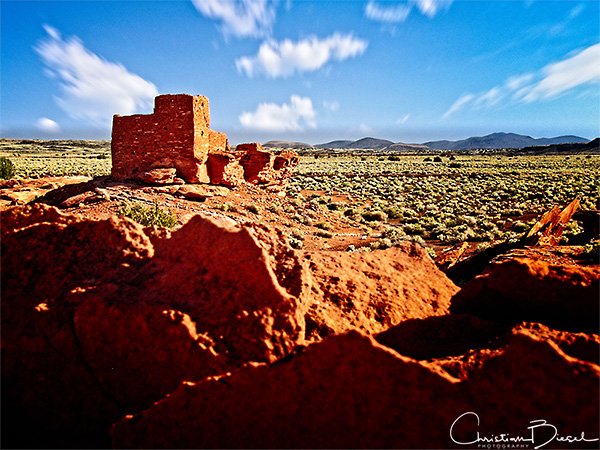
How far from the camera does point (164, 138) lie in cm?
1862

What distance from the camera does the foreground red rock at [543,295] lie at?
3.82 metres

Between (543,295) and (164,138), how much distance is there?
18.4 m

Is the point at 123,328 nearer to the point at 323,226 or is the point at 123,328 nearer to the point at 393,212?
the point at 323,226

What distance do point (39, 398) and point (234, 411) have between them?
73.3 inches

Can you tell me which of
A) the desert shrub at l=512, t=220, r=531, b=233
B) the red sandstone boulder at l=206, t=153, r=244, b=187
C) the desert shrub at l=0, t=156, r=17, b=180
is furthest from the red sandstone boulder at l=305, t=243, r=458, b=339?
the desert shrub at l=0, t=156, r=17, b=180

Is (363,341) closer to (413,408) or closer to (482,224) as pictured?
(413,408)

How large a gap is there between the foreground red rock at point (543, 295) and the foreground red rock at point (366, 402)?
1.65 m

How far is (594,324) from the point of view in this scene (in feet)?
12.4

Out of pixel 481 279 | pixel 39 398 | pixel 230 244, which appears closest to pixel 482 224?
pixel 481 279

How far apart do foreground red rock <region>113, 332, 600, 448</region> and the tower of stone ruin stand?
1752cm

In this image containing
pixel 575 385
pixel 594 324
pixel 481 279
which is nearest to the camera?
pixel 575 385

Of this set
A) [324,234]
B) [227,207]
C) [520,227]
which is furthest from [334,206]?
[520,227]

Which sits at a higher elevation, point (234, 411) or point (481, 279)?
point (481, 279)

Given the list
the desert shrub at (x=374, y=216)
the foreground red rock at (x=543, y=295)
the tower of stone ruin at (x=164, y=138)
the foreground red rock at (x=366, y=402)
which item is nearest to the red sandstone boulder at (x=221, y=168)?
the tower of stone ruin at (x=164, y=138)
